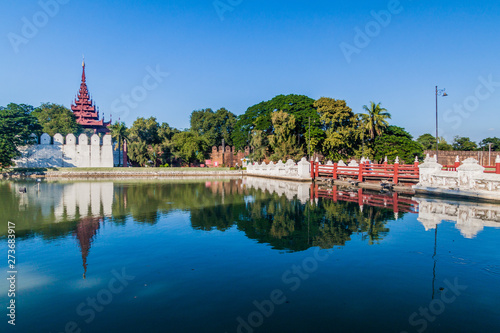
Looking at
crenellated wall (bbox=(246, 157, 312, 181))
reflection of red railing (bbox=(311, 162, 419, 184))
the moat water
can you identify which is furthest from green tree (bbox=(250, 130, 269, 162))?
the moat water

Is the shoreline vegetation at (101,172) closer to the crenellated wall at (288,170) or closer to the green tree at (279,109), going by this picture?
the crenellated wall at (288,170)

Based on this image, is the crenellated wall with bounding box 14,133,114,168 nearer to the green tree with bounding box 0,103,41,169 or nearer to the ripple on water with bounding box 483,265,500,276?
the green tree with bounding box 0,103,41,169

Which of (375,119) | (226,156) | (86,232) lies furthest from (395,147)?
(86,232)

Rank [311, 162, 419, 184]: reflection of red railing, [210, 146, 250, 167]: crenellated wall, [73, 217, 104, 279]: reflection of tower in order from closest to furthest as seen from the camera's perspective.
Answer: [73, 217, 104, 279]: reflection of tower
[311, 162, 419, 184]: reflection of red railing
[210, 146, 250, 167]: crenellated wall

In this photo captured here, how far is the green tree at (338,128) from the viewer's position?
38.6m

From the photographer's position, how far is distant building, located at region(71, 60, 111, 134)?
66875mm

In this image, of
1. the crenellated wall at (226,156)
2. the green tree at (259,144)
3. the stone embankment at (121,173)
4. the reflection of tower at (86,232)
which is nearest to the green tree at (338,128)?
the green tree at (259,144)

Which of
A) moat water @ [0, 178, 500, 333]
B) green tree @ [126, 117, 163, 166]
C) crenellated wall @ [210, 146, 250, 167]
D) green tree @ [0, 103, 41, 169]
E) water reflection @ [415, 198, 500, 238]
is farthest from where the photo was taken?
crenellated wall @ [210, 146, 250, 167]

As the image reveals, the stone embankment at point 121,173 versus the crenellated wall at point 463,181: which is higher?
the crenellated wall at point 463,181

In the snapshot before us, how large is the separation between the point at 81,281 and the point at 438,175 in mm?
15753

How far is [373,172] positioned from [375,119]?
19.8 metres

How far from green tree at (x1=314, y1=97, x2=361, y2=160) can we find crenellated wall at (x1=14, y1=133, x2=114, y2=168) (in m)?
31.3

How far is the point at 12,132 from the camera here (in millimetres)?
40812

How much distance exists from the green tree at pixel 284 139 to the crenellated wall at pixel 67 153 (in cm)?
2562
